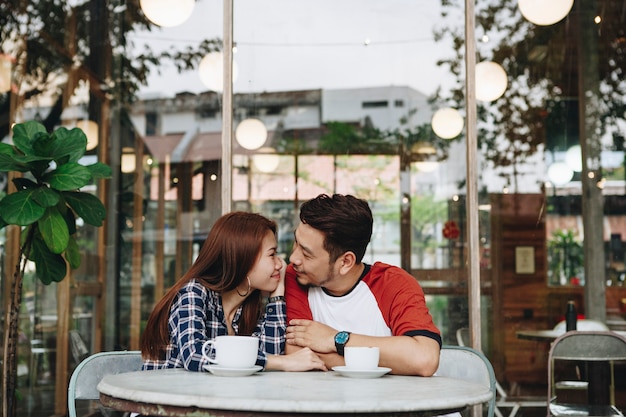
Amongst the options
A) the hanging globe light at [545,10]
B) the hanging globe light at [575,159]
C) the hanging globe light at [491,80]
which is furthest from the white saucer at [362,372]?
the hanging globe light at [575,159]

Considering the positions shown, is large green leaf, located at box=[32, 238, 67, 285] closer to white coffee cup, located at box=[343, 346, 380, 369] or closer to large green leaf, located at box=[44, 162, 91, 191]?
large green leaf, located at box=[44, 162, 91, 191]

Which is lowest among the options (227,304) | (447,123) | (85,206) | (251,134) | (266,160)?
(227,304)

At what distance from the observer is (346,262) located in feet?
7.28

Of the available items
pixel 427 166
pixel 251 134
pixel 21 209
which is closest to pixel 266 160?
pixel 251 134

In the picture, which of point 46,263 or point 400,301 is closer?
point 400,301

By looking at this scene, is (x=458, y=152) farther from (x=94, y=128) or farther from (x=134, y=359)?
(x=134, y=359)

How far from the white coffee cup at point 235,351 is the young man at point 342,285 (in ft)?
1.07

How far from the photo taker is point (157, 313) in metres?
2.04

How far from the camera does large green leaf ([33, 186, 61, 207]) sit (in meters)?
3.07

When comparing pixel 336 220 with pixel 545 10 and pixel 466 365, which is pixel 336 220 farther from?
pixel 545 10

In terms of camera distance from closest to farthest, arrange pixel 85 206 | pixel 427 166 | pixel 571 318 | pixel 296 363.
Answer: pixel 296 363 → pixel 85 206 → pixel 571 318 → pixel 427 166

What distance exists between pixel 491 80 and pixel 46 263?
15.6 ft

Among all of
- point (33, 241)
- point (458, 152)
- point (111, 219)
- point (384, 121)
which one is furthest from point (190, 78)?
point (33, 241)

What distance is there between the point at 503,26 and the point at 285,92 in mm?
2211
